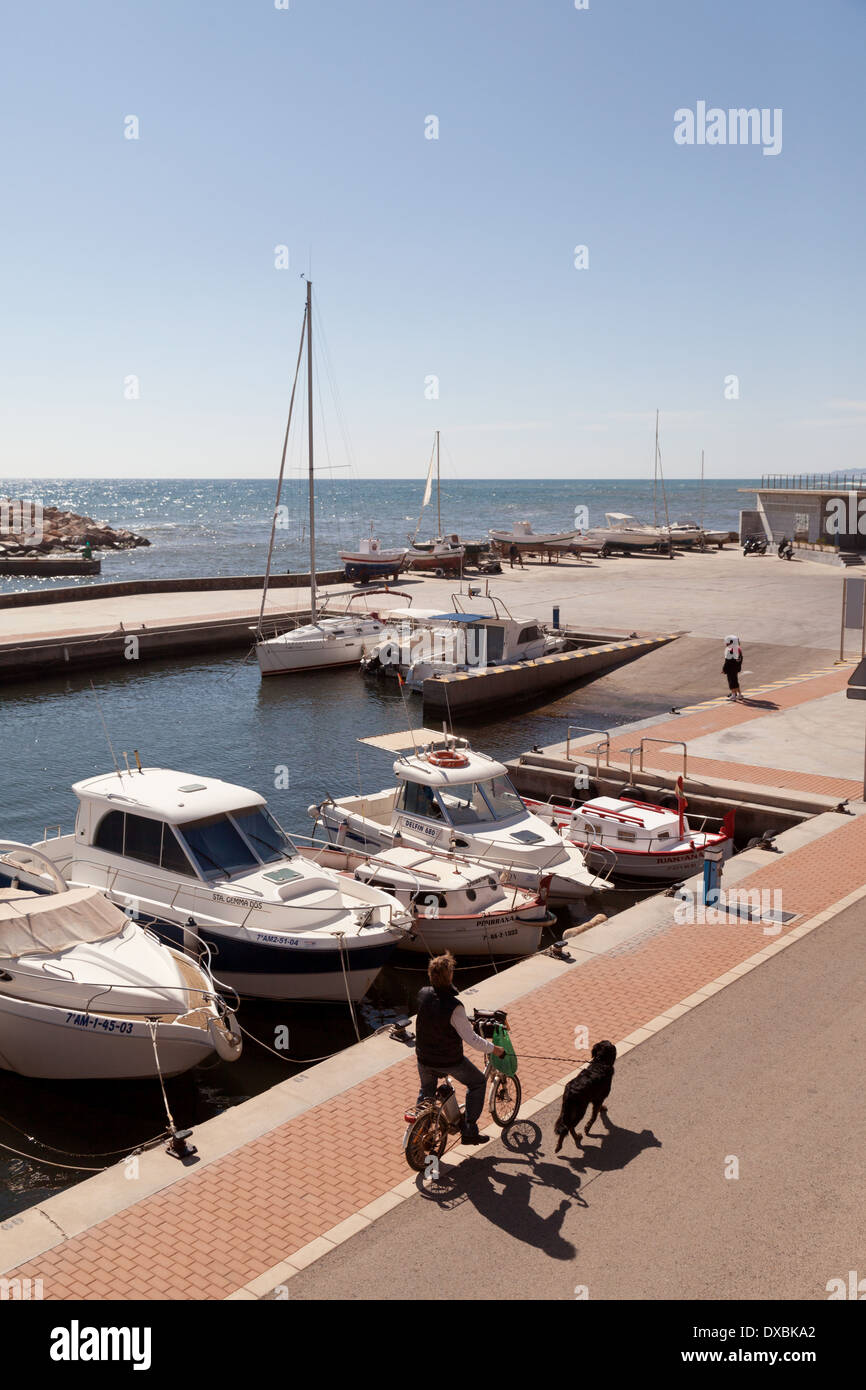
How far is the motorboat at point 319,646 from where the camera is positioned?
3744cm

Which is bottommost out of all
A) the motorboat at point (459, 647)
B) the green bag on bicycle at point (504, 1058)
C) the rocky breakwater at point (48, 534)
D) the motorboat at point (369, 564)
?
the green bag on bicycle at point (504, 1058)

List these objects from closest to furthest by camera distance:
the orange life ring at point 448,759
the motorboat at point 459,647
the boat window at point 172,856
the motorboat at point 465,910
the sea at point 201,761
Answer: the sea at point 201,761 → the boat window at point 172,856 → the motorboat at point 465,910 → the orange life ring at point 448,759 → the motorboat at point 459,647

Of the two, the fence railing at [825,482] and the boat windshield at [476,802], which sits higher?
the fence railing at [825,482]

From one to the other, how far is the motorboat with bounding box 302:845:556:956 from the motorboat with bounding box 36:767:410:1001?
998 mm

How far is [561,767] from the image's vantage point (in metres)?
21.7

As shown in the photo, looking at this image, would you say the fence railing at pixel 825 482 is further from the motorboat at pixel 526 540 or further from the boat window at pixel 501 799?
the boat window at pixel 501 799

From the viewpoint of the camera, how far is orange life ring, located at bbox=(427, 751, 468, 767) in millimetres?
17500

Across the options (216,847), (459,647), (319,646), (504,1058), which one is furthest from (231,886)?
(319,646)

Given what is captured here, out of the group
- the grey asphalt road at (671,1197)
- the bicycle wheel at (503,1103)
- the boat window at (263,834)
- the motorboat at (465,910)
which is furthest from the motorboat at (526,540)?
the bicycle wheel at (503,1103)

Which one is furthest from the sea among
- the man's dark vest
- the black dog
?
Result: the black dog

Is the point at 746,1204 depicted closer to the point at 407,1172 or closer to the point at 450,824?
the point at 407,1172

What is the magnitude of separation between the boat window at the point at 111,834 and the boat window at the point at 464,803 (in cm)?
488

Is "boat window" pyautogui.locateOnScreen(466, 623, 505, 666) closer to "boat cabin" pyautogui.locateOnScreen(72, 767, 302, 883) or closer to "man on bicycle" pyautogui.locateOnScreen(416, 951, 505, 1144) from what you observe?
"boat cabin" pyautogui.locateOnScreen(72, 767, 302, 883)
